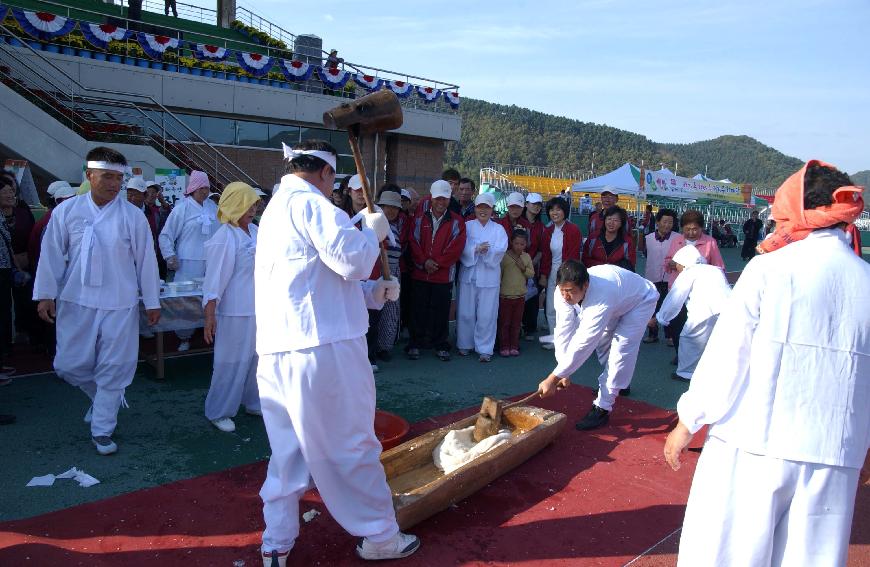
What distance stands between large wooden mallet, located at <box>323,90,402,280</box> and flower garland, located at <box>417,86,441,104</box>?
1968 centimetres

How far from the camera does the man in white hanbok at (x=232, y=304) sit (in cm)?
486

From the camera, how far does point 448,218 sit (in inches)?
284

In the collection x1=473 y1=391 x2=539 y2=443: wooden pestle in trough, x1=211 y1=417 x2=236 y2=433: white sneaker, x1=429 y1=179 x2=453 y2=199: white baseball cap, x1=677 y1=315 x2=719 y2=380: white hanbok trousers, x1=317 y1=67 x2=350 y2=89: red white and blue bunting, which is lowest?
x1=211 y1=417 x2=236 y2=433: white sneaker

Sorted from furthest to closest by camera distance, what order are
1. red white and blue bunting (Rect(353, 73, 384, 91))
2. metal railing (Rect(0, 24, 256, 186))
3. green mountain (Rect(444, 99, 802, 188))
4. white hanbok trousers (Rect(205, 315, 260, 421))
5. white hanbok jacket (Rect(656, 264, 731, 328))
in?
green mountain (Rect(444, 99, 802, 188)) → red white and blue bunting (Rect(353, 73, 384, 91)) → metal railing (Rect(0, 24, 256, 186)) → white hanbok jacket (Rect(656, 264, 731, 328)) → white hanbok trousers (Rect(205, 315, 260, 421))

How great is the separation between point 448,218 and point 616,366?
279cm

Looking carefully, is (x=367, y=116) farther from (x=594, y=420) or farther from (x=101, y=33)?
(x=101, y=33)

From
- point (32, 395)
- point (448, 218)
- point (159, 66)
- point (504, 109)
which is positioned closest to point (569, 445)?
point (448, 218)

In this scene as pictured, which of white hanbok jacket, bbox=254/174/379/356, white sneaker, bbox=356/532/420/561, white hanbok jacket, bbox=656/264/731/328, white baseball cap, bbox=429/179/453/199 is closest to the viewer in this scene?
white hanbok jacket, bbox=254/174/379/356

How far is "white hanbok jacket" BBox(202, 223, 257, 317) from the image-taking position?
4.80 meters

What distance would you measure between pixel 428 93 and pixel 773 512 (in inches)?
860

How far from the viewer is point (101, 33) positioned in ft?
51.4

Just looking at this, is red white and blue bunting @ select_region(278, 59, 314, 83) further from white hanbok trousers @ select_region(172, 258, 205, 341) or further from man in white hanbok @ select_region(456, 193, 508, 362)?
man in white hanbok @ select_region(456, 193, 508, 362)

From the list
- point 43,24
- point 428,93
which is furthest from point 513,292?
point 428,93

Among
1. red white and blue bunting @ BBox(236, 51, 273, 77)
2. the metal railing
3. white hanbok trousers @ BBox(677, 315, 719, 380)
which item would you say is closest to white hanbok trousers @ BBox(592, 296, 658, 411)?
white hanbok trousers @ BBox(677, 315, 719, 380)
